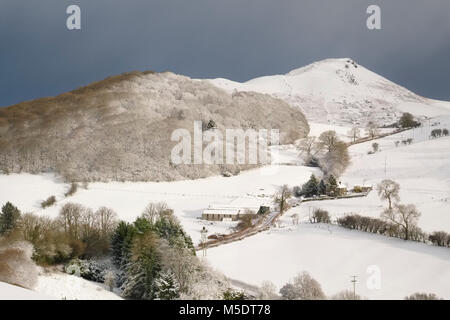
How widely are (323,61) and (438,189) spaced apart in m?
150

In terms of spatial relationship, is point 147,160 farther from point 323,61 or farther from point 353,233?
point 323,61

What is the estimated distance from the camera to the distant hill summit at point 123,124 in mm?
38812

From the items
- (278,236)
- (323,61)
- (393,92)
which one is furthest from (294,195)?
(323,61)

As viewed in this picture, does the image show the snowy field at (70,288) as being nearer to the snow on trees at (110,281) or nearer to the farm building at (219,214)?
the snow on trees at (110,281)

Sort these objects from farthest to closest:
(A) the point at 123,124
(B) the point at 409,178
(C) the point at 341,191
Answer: (A) the point at 123,124, (B) the point at 409,178, (C) the point at 341,191

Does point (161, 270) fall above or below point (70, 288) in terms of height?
above

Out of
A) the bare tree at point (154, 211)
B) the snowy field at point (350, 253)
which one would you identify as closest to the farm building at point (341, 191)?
the snowy field at point (350, 253)

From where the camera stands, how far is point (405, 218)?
757 inches

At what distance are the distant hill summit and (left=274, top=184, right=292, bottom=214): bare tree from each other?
9.80 meters

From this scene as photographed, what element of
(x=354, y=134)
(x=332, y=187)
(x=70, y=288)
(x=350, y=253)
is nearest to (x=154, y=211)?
(x=70, y=288)

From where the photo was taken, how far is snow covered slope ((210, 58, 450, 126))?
103750 millimetres

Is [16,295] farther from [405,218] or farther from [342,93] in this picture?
[342,93]

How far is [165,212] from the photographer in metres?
24.1

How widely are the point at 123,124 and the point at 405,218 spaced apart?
117ft
